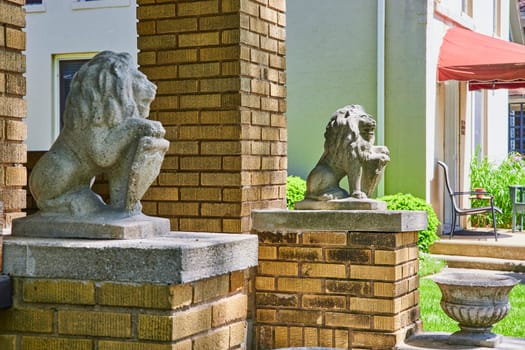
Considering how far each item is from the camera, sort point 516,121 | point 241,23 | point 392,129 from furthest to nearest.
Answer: point 516,121, point 392,129, point 241,23

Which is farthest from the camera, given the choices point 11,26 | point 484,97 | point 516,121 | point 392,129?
point 516,121

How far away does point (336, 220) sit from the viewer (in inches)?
215

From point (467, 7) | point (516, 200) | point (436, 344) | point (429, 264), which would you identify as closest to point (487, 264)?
point (429, 264)

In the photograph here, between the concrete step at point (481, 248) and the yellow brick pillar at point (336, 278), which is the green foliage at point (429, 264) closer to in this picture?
the concrete step at point (481, 248)

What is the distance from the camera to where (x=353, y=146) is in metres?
5.59

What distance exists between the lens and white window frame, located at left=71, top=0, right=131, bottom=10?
14.6 metres

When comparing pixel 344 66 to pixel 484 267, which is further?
pixel 344 66

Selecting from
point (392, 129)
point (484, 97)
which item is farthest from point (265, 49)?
point (484, 97)

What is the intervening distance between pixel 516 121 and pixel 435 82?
46.3 feet

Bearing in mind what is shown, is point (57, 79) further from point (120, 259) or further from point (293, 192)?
point (120, 259)

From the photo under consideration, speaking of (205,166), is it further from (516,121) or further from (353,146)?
(516,121)

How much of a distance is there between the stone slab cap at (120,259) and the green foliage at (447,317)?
4.60 metres

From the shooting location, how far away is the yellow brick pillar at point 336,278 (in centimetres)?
536

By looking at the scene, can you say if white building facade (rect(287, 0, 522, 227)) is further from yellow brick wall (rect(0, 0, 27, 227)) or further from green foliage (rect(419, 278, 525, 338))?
yellow brick wall (rect(0, 0, 27, 227))
